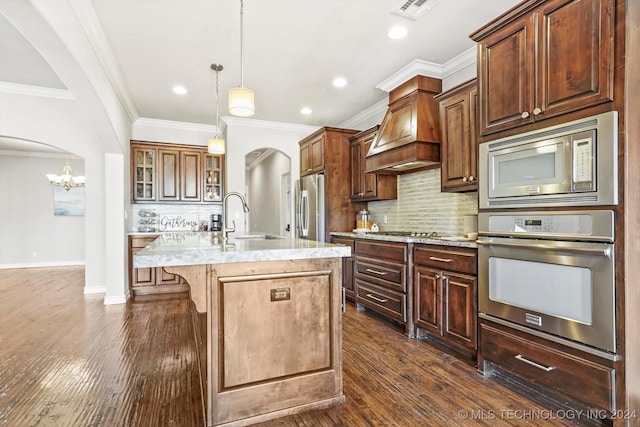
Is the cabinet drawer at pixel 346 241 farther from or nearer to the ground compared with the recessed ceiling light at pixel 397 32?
nearer to the ground

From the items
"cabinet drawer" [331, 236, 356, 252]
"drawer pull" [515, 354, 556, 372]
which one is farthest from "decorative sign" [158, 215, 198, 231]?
"drawer pull" [515, 354, 556, 372]

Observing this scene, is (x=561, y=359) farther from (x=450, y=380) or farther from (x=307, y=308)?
(x=307, y=308)

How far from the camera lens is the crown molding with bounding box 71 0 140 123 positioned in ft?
8.27

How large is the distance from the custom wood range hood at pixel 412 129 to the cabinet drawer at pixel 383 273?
109 cm

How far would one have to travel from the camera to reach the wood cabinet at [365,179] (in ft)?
14.3

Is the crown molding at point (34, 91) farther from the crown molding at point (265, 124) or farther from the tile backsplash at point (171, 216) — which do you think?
the crown molding at point (265, 124)

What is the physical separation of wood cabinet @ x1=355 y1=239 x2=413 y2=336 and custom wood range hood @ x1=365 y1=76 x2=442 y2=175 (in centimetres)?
93

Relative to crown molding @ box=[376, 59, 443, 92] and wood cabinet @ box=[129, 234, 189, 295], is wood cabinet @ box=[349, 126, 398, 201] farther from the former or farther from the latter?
wood cabinet @ box=[129, 234, 189, 295]

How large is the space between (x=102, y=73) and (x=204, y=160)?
2363 mm

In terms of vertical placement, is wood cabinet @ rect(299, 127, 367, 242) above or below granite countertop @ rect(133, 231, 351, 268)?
above

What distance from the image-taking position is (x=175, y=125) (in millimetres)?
5699

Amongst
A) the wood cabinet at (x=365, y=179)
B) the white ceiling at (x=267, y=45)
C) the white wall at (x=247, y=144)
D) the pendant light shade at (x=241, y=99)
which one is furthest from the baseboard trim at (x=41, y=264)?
the pendant light shade at (x=241, y=99)

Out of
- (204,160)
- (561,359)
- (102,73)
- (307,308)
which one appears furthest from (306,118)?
(561,359)

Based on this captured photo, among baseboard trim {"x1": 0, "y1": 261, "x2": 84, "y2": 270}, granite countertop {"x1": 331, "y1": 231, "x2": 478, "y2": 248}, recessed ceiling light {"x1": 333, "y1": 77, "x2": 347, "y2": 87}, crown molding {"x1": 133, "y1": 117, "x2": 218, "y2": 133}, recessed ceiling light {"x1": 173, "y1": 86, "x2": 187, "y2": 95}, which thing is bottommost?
baseboard trim {"x1": 0, "y1": 261, "x2": 84, "y2": 270}
